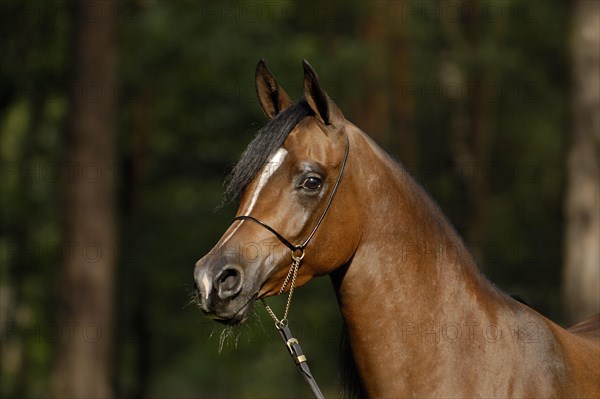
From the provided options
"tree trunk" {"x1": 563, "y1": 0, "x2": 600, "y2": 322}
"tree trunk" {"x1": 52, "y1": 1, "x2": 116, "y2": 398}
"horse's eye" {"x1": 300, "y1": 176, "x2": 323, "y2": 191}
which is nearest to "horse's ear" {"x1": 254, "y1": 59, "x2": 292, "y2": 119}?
"horse's eye" {"x1": 300, "y1": 176, "x2": 323, "y2": 191}

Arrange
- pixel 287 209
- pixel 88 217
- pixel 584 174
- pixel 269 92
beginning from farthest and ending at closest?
pixel 88 217, pixel 584 174, pixel 269 92, pixel 287 209

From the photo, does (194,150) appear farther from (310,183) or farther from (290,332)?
(310,183)

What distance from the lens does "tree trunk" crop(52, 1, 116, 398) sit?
39.8ft

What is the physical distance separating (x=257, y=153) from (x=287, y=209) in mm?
272

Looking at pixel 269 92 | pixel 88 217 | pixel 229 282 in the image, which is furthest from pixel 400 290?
pixel 88 217

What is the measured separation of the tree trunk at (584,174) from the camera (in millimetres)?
9305

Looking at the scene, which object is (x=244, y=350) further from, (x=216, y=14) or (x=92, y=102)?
(x=92, y=102)

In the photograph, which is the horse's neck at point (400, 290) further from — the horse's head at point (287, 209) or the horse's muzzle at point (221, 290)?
the horse's muzzle at point (221, 290)

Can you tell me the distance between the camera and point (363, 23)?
22.6m

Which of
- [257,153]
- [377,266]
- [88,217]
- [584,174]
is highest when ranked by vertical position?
[257,153]

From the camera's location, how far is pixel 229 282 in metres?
3.79

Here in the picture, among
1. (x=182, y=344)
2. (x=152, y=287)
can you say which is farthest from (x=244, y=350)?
(x=152, y=287)

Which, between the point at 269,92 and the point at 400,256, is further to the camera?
the point at 269,92

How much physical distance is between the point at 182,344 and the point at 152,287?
5.83 ft
